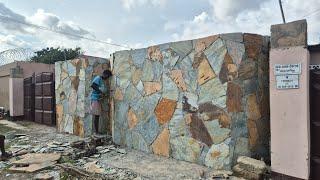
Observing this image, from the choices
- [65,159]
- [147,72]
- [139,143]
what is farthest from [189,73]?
[65,159]

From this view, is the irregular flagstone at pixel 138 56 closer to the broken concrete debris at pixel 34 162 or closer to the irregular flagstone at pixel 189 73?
the irregular flagstone at pixel 189 73

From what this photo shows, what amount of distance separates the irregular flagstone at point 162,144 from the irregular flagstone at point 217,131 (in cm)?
126

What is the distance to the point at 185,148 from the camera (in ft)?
24.6

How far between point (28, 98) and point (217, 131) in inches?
475

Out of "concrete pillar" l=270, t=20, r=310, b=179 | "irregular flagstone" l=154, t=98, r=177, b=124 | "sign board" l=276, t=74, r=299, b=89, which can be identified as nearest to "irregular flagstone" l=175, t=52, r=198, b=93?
"irregular flagstone" l=154, t=98, r=177, b=124

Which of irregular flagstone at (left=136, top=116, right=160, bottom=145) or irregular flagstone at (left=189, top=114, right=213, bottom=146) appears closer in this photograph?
irregular flagstone at (left=189, top=114, right=213, bottom=146)

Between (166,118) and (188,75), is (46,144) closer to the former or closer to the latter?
(166,118)

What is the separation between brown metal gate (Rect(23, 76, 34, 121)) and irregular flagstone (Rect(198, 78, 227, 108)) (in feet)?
36.8

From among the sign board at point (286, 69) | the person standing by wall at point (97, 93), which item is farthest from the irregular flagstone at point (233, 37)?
the person standing by wall at point (97, 93)

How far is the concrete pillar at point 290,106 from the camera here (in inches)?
219

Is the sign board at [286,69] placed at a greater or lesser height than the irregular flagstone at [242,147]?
greater

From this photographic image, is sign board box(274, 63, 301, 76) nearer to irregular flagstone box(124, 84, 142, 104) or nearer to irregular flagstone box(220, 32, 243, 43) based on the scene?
irregular flagstone box(220, 32, 243, 43)

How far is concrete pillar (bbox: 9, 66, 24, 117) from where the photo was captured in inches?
661

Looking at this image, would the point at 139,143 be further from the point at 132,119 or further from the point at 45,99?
the point at 45,99
